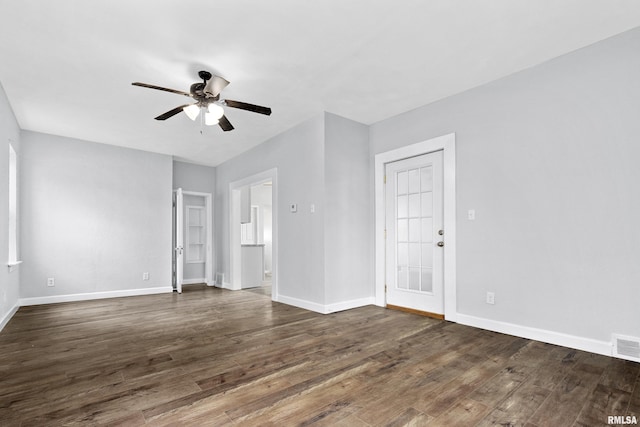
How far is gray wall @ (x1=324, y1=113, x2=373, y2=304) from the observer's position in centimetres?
437

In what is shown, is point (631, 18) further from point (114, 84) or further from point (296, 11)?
point (114, 84)

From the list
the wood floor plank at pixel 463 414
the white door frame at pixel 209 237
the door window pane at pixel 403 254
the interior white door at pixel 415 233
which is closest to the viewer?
the wood floor plank at pixel 463 414

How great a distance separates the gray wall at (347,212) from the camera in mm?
4367

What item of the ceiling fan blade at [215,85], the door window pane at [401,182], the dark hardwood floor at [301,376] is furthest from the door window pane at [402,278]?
the ceiling fan blade at [215,85]

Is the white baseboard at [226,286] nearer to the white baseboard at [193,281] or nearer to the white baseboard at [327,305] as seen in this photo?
the white baseboard at [193,281]

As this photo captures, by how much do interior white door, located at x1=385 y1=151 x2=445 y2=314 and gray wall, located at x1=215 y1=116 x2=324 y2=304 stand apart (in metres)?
1.00

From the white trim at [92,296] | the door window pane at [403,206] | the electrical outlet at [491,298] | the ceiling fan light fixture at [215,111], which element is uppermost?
the ceiling fan light fixture at [215,111]

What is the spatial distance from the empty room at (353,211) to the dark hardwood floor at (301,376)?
23 millimetres

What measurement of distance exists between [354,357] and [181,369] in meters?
1.37

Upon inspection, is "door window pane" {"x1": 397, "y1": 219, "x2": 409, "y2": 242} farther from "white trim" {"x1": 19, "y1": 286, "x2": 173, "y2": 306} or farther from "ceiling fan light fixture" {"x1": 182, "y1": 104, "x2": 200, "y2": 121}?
"white trim" {"x1": 19, "y1": 286, "x2": 173, "y2": 306}

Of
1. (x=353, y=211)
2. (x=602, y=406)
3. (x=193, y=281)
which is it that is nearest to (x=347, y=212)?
(x=353, y=211)

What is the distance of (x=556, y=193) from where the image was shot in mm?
3018

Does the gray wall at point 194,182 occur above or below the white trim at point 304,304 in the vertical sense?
above

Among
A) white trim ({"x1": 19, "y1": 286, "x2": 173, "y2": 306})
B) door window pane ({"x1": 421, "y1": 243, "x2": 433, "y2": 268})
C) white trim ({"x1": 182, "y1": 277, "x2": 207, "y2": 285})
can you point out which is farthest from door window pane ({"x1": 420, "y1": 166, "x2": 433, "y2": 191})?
white trim ({"x1": 182, "y1": 277, "x2": 207, "y2": 285})
